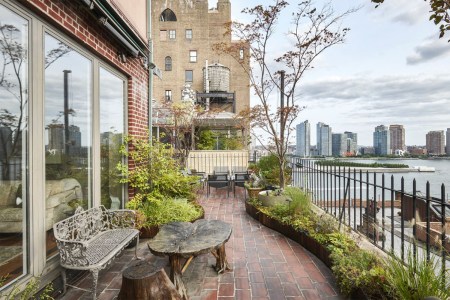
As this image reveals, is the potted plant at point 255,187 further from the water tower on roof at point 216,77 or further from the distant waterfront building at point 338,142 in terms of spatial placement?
the distant waterfront building at point 338,142

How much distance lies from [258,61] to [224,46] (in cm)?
100

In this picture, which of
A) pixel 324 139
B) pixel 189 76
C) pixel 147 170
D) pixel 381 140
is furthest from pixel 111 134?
pixel 381 140

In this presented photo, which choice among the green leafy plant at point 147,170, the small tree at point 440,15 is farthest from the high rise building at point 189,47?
the small tree at point 440,15

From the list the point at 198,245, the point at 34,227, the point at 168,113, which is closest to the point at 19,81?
the point at 34,227

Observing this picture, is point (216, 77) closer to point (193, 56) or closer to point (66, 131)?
point (193, 56)

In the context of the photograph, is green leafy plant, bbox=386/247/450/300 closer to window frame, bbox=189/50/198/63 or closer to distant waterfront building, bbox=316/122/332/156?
window frame, bbox=189/50/198/63

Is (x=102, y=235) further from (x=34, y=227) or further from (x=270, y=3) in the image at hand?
(x=270, y=3)

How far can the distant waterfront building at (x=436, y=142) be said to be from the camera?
1847 cm

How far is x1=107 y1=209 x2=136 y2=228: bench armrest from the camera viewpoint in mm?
4105

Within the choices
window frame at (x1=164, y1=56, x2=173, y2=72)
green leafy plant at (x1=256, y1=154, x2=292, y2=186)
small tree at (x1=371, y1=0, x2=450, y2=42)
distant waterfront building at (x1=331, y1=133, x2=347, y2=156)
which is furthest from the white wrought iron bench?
distant waterfront building at (x1=331, y1=133, x2=347, y2=156)

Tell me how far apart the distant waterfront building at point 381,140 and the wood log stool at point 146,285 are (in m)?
28.0

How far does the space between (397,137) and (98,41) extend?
3161cm

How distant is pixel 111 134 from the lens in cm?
463

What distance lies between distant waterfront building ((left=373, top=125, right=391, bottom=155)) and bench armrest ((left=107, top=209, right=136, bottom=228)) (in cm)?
2721
